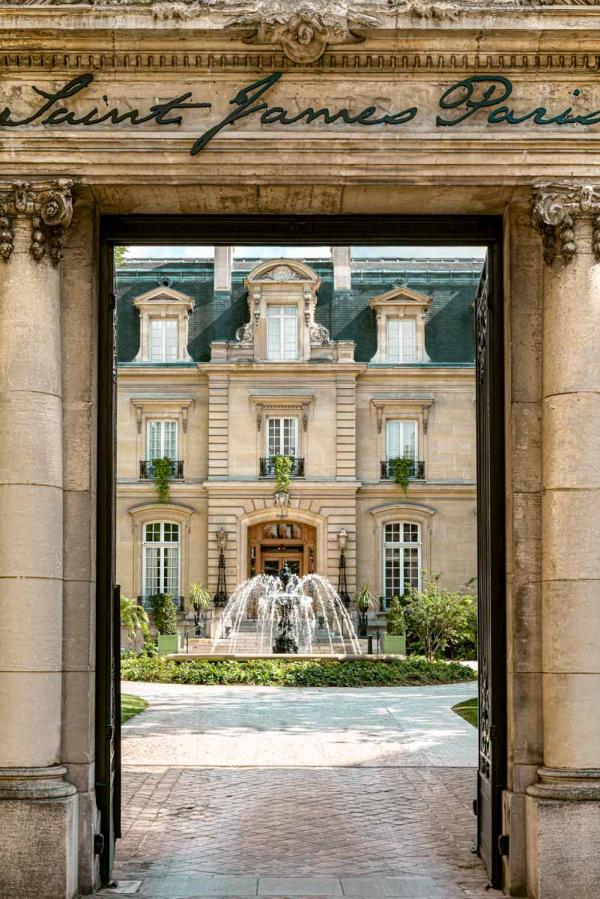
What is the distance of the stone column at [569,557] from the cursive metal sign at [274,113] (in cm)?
55

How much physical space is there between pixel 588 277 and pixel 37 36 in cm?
388

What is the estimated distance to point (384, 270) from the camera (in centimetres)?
4559

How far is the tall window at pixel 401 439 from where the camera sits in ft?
139

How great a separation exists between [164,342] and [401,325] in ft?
27.8

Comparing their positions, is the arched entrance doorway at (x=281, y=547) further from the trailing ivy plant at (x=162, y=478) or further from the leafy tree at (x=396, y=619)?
the leafy tree at (x=396, y=619)

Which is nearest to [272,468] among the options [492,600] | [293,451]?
[293,451]

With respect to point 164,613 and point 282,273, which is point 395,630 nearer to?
point 164,613

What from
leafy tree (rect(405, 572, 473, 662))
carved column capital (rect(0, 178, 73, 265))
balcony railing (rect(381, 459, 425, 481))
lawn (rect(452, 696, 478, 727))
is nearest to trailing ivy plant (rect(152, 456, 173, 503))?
balcony railing (rect(381, 459, 425, 481))

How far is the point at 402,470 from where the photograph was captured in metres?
41.7

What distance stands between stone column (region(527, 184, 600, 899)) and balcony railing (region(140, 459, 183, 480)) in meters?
34.7

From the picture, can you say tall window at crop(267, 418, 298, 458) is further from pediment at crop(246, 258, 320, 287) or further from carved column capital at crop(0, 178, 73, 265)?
carved column capital at crop(0, 178, 73, 265)

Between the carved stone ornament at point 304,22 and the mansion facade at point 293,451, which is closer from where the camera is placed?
the carved stone ornament at point 304,22

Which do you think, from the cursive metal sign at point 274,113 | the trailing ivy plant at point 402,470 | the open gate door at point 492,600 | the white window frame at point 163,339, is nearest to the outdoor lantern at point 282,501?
A: the trailing ivy plant at point 402,470

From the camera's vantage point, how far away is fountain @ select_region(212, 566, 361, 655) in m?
35.8
